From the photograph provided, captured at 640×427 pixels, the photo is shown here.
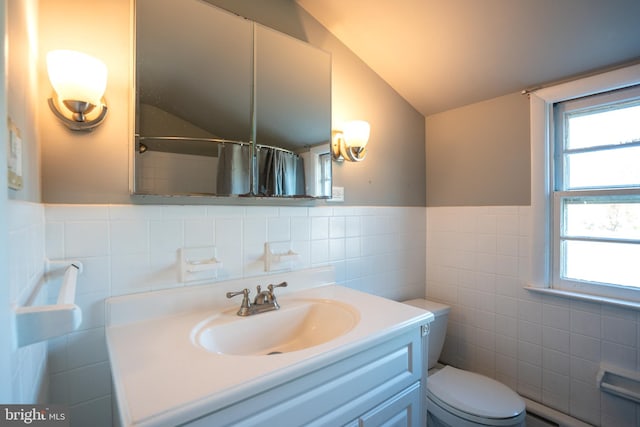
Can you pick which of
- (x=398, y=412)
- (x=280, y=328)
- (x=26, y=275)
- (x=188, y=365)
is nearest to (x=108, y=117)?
(x=26, y=275)

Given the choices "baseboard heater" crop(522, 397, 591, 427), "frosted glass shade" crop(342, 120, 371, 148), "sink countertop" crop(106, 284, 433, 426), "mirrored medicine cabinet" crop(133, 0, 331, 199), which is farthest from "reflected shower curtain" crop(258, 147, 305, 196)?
"baseboard heater" crop(522, 397, 591, 427)

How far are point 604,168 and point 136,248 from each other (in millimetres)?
2186

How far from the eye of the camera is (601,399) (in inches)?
55.5

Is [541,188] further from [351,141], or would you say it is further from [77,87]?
[77,87]

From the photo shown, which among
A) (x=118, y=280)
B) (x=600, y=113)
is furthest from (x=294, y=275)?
(x=600, y=113)

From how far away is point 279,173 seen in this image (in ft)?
4.46

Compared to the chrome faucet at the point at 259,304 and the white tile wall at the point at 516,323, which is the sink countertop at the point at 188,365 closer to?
the chrome faucet at the point at 259,304

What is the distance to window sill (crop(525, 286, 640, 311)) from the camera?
4.41ft

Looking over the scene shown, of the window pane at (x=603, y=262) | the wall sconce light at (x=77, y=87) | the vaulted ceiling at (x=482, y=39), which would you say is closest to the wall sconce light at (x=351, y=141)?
the vaulted ceiling at (x=482, y=39)

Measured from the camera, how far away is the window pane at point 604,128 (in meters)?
1.41

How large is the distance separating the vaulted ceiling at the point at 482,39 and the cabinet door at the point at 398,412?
5.30 feet

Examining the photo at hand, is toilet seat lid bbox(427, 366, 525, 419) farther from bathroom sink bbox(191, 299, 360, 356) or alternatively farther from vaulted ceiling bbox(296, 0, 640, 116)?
vaulted ceiling bbox(296, 0, 640, 116)

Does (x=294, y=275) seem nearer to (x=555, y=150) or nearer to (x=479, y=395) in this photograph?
(x=479, y=395)

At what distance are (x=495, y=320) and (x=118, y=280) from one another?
1.99m
